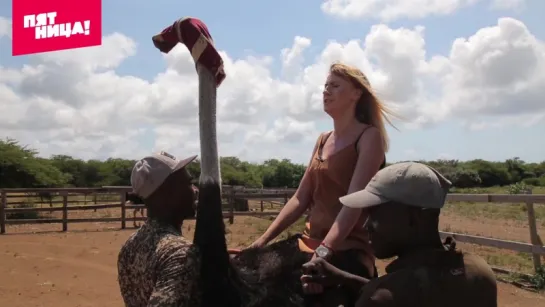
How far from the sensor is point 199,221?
2.33 m

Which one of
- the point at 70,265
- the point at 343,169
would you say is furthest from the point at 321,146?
the point at 70,265

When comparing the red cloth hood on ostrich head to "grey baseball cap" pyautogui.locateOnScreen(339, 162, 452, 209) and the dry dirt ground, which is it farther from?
the dry dirt ground

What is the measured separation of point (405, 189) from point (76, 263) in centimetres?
1055

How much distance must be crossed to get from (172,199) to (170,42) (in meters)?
0.64

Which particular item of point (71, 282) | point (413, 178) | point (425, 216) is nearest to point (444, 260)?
point (425, 216)

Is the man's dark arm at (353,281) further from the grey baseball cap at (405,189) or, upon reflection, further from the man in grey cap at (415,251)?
the grey baseball cap at (405,189)

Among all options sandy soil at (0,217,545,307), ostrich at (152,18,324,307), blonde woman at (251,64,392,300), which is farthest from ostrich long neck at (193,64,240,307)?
sandy soil at (0,217,545,307)

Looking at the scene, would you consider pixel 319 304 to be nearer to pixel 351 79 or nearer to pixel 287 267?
pixel 287 267

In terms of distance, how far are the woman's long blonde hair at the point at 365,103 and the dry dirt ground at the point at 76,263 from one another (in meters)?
6.14

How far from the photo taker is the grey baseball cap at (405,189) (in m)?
1.93

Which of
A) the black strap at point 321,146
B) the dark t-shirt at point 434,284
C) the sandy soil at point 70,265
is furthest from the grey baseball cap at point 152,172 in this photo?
the sandy soil at point 70,265

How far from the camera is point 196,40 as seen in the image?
2.47 m

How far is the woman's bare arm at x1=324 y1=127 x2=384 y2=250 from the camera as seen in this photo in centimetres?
244

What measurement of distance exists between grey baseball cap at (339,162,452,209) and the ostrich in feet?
1.74
